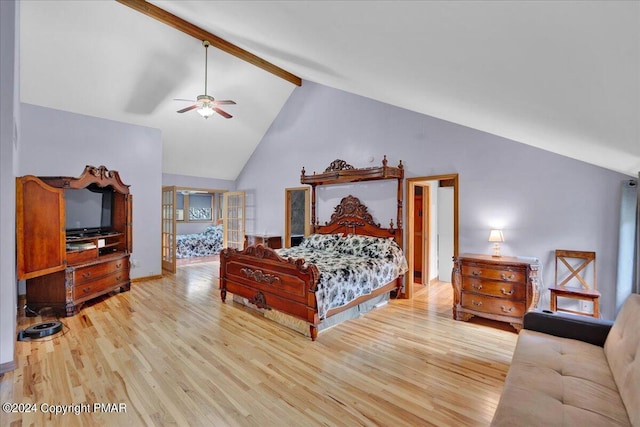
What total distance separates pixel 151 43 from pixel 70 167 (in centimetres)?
239

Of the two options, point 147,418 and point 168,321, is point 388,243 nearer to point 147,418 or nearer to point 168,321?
point 168,321

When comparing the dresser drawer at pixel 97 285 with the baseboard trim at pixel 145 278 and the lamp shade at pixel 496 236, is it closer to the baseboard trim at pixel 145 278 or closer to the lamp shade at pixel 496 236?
the baseboard trim at pixel 145 278

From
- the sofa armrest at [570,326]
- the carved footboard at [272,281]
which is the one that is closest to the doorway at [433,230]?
the carved footboard at [272,281]

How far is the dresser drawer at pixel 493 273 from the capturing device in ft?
10.6

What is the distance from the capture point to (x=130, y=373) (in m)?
2.44

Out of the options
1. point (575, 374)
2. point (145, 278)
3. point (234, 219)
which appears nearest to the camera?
point (575, 374)

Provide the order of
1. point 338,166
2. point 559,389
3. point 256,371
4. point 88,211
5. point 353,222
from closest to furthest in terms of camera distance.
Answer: point 559,389 < point 256,371 < point 88,211 < point 353,222 < point 338,166

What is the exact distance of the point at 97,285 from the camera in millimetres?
4207

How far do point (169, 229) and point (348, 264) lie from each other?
187 inches

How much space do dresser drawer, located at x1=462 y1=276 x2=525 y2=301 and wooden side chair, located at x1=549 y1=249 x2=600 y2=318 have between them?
0.33 meters

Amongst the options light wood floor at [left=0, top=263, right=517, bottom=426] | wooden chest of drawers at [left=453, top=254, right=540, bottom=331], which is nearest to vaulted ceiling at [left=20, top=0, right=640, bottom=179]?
wooden chest of drawers at [left=453, top=254, right=540, bottom=331]

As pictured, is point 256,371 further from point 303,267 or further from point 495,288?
point 495,288

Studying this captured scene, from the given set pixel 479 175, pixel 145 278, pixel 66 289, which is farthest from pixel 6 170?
pixel 479 175

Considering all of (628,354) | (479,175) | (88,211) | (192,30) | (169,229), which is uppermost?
(192,30)
